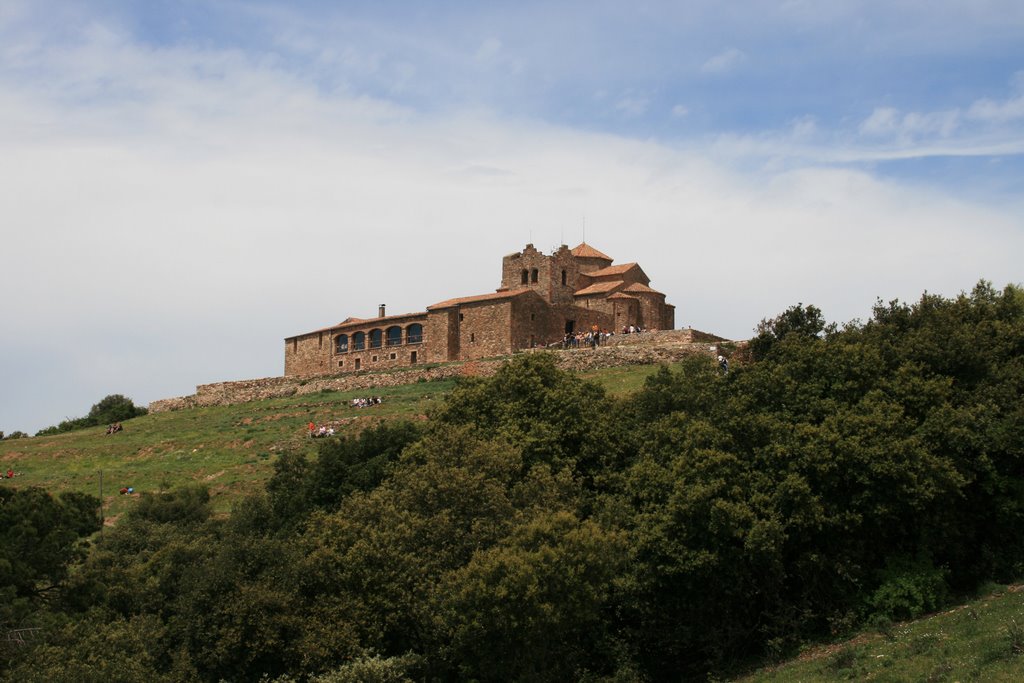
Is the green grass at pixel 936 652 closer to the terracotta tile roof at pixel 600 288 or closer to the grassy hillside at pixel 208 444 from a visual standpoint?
the grassy hillside at pixel 208 444

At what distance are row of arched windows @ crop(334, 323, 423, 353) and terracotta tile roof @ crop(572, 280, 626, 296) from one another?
10.00 meters

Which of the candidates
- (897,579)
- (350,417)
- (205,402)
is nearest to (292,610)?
(897,579)

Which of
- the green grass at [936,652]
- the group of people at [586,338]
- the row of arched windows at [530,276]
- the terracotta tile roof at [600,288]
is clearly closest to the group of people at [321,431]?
the group of people at [586,338]

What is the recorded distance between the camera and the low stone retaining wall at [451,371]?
61469mm

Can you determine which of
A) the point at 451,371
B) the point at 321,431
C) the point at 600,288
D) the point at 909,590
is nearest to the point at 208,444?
the point at 321,431

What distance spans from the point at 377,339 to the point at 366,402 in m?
12.0

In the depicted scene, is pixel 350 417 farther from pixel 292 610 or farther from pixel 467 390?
pixel 292 610

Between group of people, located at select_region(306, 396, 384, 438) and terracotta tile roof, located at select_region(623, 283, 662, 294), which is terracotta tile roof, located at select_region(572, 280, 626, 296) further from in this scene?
group of people, located at select_region(306, 396, 384, 438)

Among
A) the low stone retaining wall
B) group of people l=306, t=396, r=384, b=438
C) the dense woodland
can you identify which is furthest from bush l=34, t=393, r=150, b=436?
the dense woodland

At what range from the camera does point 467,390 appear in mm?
38406

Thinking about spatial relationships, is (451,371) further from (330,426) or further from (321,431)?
(321,431)

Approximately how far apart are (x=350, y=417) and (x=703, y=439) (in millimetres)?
31315

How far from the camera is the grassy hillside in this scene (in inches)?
2041

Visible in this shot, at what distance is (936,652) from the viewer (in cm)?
2388
